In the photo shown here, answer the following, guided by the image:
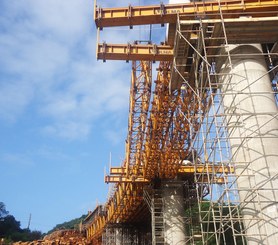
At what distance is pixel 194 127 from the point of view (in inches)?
757

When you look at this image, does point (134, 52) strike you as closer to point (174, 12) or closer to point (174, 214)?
point (174, 12)

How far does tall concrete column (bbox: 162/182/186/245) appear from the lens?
22.9m

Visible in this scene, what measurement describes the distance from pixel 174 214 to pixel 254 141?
13937 mm

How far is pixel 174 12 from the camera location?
41.9 feet

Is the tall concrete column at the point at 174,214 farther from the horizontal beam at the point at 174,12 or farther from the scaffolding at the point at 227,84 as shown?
the horizontal beam at the point at 174,12

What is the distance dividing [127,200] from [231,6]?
1989cm

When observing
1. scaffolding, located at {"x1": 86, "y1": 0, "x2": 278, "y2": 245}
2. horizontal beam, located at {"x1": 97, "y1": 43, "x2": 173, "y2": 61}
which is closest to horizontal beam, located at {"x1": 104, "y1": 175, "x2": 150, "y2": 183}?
scaffolding, located at {"x1": 86, "y1": 0, "x2": 278, "y2": 245}

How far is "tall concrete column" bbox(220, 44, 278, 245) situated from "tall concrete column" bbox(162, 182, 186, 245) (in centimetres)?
1291

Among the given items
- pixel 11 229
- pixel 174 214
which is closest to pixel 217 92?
pixel 174 214

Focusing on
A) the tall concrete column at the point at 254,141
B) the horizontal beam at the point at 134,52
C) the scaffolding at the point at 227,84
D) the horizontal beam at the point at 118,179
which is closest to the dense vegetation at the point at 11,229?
the horizontal beam at the point at 118,179

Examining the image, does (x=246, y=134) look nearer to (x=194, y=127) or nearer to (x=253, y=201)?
(x=253, y=201)

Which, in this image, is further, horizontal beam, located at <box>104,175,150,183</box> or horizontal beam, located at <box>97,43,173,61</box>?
horizontal beam, located at <box>104,175,150,183</box>

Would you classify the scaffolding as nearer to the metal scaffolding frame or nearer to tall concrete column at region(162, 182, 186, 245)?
the metal scaffolding frame

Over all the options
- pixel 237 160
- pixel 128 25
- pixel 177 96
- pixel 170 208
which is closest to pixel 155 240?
pixel 170 208
